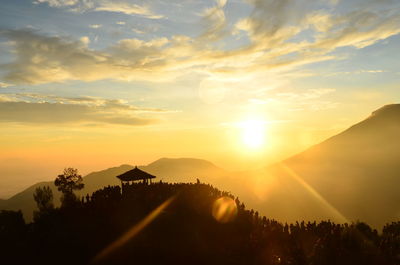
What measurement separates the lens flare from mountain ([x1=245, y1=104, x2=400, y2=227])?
2803 inches

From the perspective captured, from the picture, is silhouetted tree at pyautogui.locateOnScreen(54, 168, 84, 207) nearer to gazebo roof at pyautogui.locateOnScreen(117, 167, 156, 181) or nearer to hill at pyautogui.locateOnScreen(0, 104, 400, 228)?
gazebo roof at pyautogui.locateOnScreen(117, 167, 156, 181)

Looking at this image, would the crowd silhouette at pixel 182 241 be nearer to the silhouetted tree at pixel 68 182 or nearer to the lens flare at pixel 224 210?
the lens flare at pixel 224 210

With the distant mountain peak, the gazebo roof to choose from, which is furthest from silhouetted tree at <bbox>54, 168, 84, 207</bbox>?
the distant mountain peak

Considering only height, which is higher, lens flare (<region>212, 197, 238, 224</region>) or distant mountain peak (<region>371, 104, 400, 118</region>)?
distant mountain peak (<region>371, 104, 400, 118</region>)

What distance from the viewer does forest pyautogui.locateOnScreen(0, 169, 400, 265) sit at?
13359 millimetres

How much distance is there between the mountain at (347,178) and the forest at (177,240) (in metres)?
74.8

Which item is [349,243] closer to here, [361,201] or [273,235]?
[273,235]

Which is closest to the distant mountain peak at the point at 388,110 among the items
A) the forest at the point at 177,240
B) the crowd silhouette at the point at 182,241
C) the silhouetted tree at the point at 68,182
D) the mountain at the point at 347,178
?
the mountain at the point at 347,178

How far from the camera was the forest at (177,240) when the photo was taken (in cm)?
1336

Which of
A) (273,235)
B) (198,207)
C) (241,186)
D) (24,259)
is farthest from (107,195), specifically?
(241,186)

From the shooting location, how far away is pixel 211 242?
616 inches

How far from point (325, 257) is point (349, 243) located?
3741 millimetres

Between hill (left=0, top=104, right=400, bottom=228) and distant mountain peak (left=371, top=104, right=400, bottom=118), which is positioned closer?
hill (left=0, top=104, right=400, bottom=228)

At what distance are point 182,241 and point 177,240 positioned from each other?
260 mm
